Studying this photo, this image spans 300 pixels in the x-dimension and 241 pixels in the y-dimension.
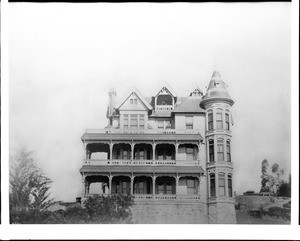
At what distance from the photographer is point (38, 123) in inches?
774

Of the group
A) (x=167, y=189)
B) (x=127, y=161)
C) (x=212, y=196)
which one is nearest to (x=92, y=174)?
(x=127, y=161)

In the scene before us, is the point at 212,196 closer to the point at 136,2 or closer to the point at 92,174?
the point at 92,174

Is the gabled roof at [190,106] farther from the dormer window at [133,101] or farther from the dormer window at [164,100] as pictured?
the dormer window at [133,101]

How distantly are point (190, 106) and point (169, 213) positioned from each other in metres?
3.83

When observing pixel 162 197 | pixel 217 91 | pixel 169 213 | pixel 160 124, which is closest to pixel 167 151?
pixel 160 124

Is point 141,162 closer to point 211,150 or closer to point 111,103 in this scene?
point 111,103

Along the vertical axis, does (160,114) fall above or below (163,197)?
above

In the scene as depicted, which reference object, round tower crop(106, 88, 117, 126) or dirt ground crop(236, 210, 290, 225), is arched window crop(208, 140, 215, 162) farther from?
round tower crop(106, 88, 117, 126)

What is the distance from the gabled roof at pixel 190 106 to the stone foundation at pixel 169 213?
330 centimetres

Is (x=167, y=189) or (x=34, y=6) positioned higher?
(x=34, y=6)

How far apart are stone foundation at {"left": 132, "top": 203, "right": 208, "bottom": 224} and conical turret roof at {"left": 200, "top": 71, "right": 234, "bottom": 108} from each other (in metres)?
3.70

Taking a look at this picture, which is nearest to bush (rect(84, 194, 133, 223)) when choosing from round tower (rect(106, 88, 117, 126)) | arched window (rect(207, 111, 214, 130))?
round tower (rect(106, 88, 117, 126))

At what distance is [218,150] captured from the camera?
20219 millimetres

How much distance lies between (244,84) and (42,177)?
7562 millimetres
